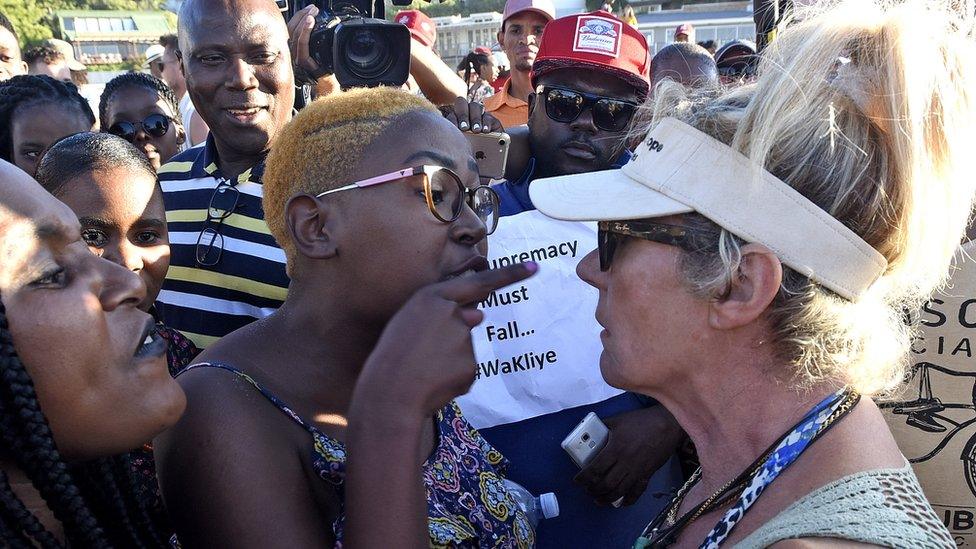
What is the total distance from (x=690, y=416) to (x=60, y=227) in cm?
130

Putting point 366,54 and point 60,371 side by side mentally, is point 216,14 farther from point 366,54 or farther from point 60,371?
point 60,371

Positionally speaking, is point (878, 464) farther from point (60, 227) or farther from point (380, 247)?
point (60, 227)

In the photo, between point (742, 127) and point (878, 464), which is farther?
point (742, 127)

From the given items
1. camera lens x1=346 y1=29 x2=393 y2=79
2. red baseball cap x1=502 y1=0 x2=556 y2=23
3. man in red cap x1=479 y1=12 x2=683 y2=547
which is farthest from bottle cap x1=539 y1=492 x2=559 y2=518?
red baseball cap x1=502 y1=0 x2=556 y2=23

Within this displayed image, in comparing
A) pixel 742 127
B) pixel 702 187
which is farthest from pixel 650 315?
pixel 742 127

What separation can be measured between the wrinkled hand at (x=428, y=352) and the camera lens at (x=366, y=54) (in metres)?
1.80

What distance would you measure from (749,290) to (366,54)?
2.12 m

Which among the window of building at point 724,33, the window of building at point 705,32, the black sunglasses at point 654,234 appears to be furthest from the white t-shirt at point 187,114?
the window of building at point 705,32

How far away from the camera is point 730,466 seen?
170 cm

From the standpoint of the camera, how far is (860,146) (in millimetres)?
1481

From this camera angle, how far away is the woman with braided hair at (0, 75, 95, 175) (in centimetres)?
364

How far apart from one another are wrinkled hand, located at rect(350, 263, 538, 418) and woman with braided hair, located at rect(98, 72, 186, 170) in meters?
3.29

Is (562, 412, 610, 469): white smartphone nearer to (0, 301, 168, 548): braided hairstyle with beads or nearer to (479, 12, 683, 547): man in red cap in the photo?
(479, 12, 683, 547): man in red cap

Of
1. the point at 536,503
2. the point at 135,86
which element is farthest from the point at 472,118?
the point at 135,86
